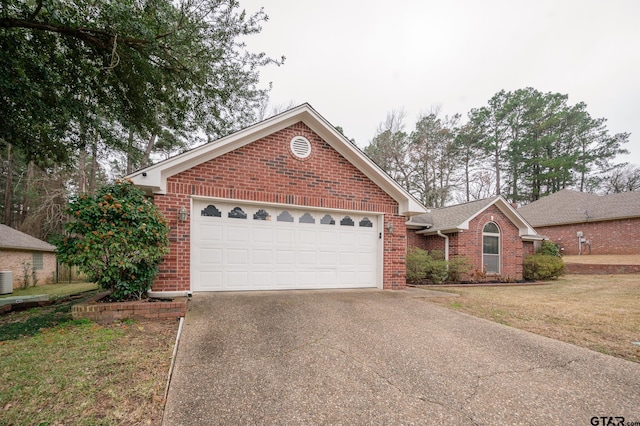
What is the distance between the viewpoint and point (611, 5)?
9.52 meters

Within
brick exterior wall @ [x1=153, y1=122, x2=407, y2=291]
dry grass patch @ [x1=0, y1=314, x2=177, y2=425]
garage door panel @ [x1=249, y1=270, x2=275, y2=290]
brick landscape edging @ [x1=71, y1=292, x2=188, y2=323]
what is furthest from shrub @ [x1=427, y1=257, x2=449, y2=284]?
dry grass patch @ [x1=0, y1=314, x2=177, y2=425]

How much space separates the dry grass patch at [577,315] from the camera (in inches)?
177

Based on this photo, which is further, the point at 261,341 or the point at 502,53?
the point at 502,53

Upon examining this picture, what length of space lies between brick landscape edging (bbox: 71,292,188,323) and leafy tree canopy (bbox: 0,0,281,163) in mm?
4297

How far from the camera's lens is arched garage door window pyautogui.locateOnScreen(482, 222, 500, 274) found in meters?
13.3

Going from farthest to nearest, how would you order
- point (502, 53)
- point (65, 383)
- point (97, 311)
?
point (502, 53) → point (97, 311) → point (65, 383)

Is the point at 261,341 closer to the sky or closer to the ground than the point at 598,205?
closer to the ground

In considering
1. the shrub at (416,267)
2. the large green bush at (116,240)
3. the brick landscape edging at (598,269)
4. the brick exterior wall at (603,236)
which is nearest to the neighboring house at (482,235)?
the shrub at (416,267)

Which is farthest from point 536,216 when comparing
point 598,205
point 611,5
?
point 611,5

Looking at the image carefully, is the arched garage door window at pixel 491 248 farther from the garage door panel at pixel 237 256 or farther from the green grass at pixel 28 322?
the green grass at pixel 28 322

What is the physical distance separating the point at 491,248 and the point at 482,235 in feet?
2.99

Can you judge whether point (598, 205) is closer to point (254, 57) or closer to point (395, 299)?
point (395, 299)

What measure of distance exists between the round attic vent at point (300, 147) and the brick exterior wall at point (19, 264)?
52.9 ft

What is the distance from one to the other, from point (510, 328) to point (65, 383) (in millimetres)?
6206
